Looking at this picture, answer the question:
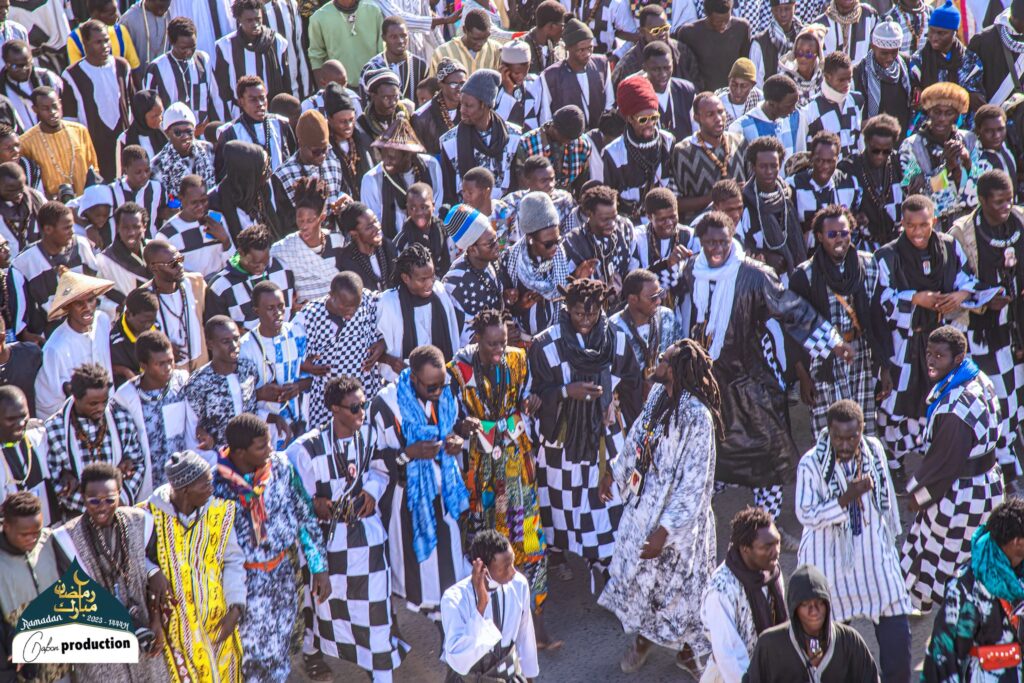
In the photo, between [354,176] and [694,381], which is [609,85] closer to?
[354,176]

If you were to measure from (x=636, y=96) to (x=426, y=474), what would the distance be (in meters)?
3.75

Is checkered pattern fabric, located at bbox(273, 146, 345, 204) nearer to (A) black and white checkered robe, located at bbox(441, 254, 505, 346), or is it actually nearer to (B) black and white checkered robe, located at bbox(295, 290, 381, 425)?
(A) black and white checkered robe, located at bbox(441, 254, 505, 346)

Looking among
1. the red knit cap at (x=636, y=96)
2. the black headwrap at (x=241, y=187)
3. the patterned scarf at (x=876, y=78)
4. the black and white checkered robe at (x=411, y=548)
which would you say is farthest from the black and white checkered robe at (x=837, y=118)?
the black and white checkered robe at (x=411, y=548)

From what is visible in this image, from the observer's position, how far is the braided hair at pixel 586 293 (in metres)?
8.25

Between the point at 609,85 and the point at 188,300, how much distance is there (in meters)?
4.51

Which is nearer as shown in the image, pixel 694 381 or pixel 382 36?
pixel 694 381

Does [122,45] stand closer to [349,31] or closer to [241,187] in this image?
[349,31]

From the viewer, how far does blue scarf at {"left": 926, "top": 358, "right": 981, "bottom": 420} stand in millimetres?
7750

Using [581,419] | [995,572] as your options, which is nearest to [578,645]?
[581,419]

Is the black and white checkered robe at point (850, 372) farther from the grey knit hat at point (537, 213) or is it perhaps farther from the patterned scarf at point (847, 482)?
the patterned scarf at point (847, 482)

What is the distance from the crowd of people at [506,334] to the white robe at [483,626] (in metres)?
0.01

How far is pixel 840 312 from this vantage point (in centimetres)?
921

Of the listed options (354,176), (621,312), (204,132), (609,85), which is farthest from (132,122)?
(621,312)

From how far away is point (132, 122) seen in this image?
11523 millimetres
